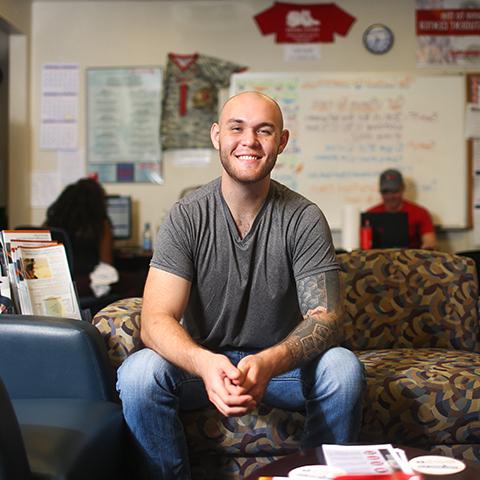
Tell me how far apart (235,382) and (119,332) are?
592 mm

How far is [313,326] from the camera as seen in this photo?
5.55 ft

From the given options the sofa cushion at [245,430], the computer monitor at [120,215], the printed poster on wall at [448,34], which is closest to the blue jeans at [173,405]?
the sofa cushion at [245,430]

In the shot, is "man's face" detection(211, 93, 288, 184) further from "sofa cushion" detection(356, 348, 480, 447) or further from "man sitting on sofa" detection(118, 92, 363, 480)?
"sofa cushion" detection(356, 348, 480, 447)

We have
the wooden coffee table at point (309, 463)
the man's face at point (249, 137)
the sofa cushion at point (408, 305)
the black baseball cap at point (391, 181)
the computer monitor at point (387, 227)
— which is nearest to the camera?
the wooden coffee table at point (309, 463)

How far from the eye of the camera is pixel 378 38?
4.79 meters

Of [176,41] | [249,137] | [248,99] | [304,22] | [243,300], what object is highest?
[304,22]

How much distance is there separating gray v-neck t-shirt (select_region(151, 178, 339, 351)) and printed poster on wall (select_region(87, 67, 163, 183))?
3.07 m

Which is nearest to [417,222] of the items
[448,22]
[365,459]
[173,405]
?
[448,22]

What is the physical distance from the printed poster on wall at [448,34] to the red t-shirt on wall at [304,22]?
1.72 ft

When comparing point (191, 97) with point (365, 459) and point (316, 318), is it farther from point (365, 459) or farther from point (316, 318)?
point (365, 459)

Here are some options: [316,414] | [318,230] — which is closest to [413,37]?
[318,230]

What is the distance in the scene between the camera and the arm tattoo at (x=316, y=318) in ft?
5.41

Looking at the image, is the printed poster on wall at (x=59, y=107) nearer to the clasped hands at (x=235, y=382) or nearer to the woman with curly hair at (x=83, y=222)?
the woman with curly hair at (x=83, y=222)

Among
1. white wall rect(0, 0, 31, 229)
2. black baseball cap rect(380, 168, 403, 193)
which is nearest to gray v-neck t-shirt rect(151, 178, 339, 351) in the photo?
black baseball cap rect(380, 168, 403, 193)
